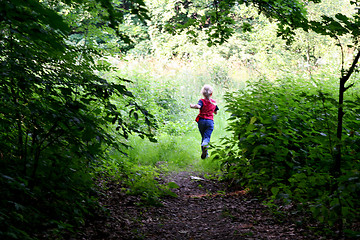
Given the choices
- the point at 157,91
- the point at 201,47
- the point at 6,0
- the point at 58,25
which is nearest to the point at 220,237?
the point at 58,25

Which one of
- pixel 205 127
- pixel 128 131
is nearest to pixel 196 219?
pixel 128 131

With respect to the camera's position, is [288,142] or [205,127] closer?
[288,142]

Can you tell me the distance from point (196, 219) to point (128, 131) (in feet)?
6.19

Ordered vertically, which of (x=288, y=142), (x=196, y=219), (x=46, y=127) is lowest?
(x=196, y=219)

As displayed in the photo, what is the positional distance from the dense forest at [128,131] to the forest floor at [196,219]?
136mm

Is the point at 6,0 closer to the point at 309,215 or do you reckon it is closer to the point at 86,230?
the point at 86,230

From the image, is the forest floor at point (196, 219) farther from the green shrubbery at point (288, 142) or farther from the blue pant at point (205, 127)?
the blue pant at point (205, 127)

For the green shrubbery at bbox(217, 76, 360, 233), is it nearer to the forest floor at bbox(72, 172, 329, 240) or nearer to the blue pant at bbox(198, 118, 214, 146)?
the forest floor at bbox(72, 172, 329, 240)

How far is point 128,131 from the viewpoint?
3.36 meters

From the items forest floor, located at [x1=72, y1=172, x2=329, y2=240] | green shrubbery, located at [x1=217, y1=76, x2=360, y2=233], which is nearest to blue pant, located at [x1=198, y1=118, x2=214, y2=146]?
green shrubbery, located at [x1=217, y1=76, x2=360, y2=233]

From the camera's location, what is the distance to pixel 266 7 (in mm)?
4707

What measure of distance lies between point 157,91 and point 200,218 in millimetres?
8338

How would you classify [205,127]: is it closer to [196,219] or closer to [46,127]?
[196,219]

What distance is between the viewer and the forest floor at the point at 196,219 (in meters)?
3.59
